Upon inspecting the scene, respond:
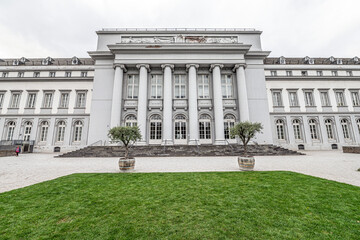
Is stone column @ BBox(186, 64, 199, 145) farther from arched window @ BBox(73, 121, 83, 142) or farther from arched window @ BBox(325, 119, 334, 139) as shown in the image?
arched window @ BBox(325, 119, 334, 139)

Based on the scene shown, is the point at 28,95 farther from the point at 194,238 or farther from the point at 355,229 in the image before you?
the point at 355,229

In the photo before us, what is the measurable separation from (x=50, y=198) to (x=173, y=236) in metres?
3.68

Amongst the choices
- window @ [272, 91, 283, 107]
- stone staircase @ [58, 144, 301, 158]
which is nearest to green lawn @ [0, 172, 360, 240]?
stone staircase @ [58, 144, 301, 158]

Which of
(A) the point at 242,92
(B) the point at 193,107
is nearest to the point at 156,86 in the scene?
(B) the point at 193,107

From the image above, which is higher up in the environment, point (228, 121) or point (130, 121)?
point (130, 121)

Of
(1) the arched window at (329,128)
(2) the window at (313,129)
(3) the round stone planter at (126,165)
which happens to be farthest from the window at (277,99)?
(3) the round stone planter at (126,165)

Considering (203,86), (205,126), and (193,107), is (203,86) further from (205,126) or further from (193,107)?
Result: (205,126)

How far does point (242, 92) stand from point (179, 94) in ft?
24.8

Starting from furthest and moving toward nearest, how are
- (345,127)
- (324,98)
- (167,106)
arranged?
(324,98), (345,127), (167,106)

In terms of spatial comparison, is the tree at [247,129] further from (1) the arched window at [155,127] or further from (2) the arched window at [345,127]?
(2) the arched window at [345,127]

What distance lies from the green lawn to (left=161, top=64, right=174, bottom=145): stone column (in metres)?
12.1

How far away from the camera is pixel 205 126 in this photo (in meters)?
18.8

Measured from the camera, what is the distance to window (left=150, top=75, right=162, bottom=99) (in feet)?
64.1

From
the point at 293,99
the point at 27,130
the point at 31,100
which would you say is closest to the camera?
the point at 27,130
